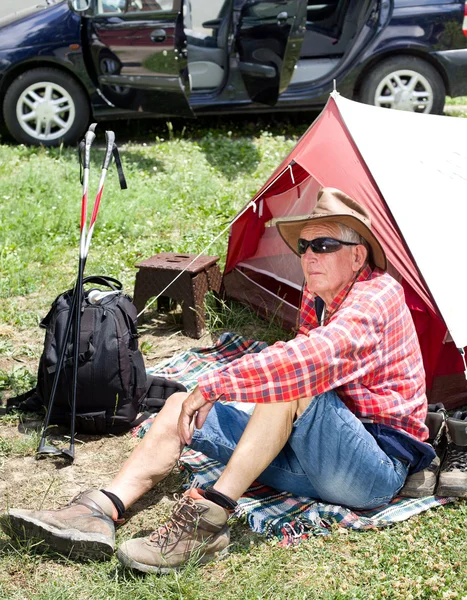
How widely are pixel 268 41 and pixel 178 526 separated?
5.53 metres

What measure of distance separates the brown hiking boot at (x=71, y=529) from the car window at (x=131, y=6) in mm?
5268

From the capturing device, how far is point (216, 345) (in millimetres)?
4723

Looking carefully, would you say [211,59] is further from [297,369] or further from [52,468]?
[297,369]

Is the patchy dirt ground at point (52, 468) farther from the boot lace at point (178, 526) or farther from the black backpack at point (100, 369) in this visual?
the boot lace at point (178, 526)

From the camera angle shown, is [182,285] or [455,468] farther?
[182,285]

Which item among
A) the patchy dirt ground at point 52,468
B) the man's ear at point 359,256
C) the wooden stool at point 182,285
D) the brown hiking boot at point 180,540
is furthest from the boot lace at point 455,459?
the wooden stool at point 182,285

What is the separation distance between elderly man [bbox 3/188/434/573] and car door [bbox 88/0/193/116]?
174 inches

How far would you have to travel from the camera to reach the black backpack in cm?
366

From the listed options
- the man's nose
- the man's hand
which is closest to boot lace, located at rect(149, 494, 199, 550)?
the man's hand

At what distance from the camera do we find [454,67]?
7.89 metres

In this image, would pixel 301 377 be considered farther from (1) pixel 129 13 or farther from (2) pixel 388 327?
(1) pixel 129 13

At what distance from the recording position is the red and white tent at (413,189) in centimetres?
374

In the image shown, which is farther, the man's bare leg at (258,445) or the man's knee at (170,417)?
the man's knee at (170,417)

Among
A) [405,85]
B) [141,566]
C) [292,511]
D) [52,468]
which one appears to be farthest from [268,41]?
[141,566]
